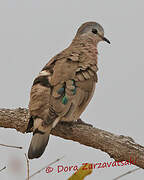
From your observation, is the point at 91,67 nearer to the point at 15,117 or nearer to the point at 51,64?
the point at 51,64

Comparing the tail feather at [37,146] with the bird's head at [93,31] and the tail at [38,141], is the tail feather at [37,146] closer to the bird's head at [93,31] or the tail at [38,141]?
the tail at [38,141]

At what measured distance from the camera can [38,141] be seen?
2.59 meters

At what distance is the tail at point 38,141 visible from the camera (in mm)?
2578

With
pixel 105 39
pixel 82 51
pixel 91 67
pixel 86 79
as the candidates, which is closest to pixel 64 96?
pixel 86 79

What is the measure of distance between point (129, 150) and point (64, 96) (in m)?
0.73

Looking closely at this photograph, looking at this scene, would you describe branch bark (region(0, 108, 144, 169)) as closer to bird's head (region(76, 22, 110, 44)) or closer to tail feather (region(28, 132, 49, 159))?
tail feather (region(28, 132, 49, 159))

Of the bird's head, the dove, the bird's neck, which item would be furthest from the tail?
the bird's head

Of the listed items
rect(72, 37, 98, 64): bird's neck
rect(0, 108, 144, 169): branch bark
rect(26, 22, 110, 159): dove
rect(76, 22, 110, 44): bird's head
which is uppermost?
rect(76, 22, 110, 44): bird's head

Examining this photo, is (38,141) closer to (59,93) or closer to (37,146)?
(37,146)

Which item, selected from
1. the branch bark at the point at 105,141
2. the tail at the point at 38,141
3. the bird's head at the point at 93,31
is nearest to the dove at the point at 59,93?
the tail at the point at 38,141

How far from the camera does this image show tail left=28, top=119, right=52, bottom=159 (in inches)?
102

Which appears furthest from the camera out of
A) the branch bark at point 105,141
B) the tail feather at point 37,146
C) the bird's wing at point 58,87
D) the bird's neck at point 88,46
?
the bird's neck at point 88,46

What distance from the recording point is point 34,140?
8.54 ft

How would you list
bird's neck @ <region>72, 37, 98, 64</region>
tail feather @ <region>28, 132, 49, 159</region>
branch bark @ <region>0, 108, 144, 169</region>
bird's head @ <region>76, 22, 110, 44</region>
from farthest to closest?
bird's head @ <region>76, 22, 110, 44</region>, bird's neck @ <region>72, 37, 98, 64</region>, branch bark @ <region>0, 108, 144, 169</region>, tail feather @ <region>28, 132, 49, 159</region>
